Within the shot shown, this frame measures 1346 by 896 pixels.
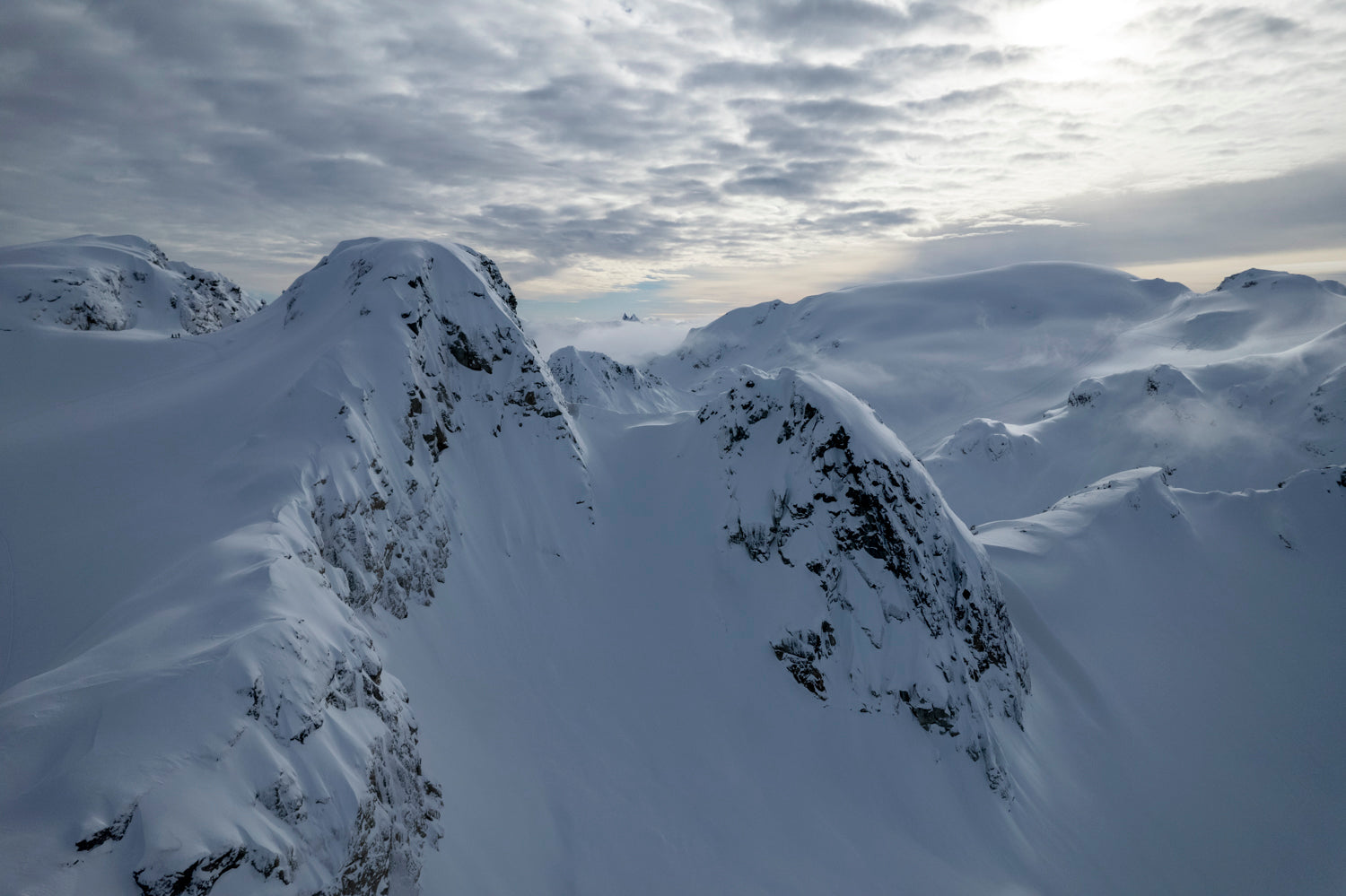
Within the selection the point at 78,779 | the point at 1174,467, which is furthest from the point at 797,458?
the point at 1174,467

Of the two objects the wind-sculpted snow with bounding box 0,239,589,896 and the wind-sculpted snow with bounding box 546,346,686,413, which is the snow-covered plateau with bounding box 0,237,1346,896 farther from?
the wind-sculpted snow with bounding box 546,346,686,413

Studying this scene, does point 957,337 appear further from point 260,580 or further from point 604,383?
point 260,580

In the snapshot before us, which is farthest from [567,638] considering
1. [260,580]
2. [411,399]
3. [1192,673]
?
[1192,673]

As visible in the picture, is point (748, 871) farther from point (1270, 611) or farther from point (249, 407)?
point (1270, 611)

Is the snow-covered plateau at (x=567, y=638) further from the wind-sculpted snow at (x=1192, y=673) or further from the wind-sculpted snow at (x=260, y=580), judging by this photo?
the wind-sculpted snow at (x=1192, y=673)

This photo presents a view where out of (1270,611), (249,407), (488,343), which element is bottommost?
(1270,611)

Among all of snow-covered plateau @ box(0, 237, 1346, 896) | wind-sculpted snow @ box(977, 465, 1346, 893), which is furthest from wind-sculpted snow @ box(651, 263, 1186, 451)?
snow-covered plateau @ box(0, 237, 1346, 896)
